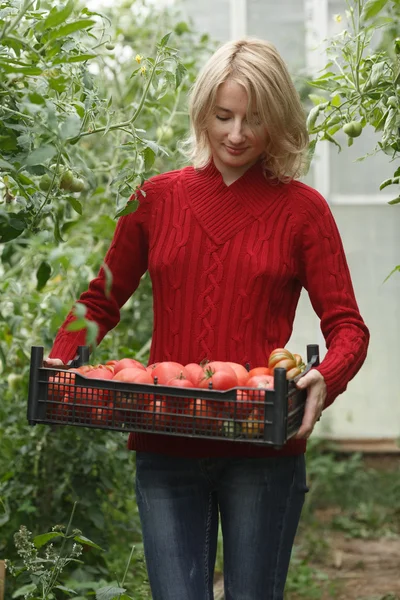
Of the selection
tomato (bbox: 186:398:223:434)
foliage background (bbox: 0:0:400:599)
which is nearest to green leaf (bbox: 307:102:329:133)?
foliage background (bbox: 0:0:400:599)

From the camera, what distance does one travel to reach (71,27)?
1.81 m

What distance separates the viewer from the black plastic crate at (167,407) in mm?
1812

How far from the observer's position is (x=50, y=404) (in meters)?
1.96

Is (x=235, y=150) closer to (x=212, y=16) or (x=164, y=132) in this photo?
(x=164, y=132)

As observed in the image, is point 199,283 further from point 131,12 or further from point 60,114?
point 131,12

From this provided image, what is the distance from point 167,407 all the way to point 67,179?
2.28 feet

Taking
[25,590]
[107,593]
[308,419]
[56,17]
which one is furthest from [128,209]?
[25,590]

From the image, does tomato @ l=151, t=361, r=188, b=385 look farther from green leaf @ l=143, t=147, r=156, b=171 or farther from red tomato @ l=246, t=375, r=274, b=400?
green leaf @ l=143, t=147, r=156, b=171

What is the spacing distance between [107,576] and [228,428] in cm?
160

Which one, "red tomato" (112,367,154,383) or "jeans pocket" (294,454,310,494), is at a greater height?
"red tomato" (112,367,154,383)

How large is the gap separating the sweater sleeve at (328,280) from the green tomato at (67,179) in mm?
517

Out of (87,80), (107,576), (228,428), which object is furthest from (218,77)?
(107,576)

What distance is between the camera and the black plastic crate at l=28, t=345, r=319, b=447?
5.94 ft

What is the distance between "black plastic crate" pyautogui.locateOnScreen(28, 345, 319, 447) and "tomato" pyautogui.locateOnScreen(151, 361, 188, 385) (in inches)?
2.0
